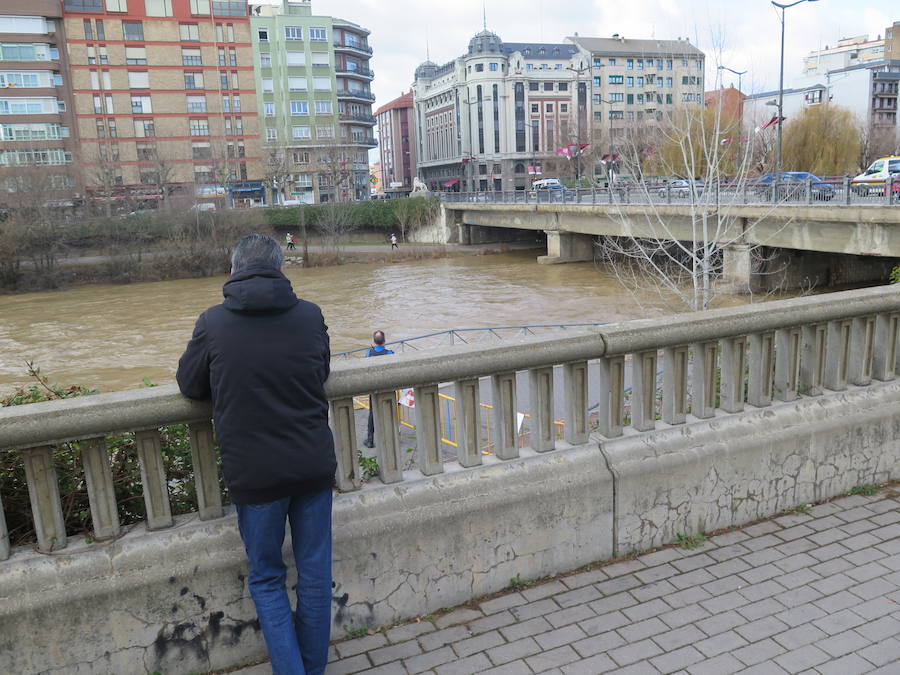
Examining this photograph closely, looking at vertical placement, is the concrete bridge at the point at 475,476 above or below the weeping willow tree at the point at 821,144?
below

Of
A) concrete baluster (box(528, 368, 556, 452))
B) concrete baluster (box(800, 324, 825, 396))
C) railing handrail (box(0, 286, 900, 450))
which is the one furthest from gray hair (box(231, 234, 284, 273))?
concrete baluster (box(800, 324, 825, 396))

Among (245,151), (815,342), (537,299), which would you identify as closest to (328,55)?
(245,151)

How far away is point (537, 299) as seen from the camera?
35.8 m

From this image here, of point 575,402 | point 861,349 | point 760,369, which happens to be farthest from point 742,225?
point 575,402

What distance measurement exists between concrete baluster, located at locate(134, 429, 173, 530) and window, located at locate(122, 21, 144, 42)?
8251cm

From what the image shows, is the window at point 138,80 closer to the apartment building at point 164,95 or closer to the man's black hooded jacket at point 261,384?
the apartment building at point 164,95

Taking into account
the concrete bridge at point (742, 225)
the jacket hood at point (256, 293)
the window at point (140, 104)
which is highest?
the window at point (140, 104)

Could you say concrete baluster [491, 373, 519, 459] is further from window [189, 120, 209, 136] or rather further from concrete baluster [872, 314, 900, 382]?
window [189, 120, 209, 136]

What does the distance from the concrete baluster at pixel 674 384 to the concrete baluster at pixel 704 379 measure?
8cm

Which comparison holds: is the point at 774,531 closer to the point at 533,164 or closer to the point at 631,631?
the point at 631,631

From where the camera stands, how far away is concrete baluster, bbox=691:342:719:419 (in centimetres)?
428

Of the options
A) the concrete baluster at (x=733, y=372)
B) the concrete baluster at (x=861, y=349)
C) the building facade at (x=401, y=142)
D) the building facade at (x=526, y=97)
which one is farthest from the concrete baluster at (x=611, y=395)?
the building facade at (x=401, y=142)

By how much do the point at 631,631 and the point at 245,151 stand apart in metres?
84.1

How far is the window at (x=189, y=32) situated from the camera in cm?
7722
